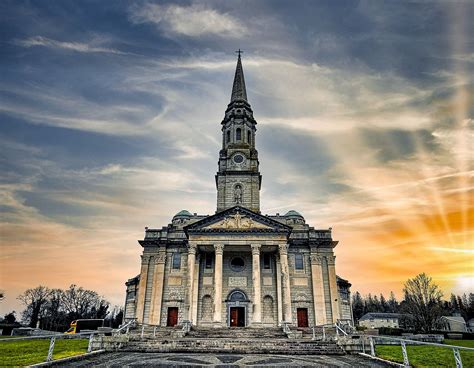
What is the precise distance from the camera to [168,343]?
1894 cm

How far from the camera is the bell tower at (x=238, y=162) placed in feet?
132

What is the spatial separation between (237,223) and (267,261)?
19.7 feet

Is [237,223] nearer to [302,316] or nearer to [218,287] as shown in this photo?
[218,287]

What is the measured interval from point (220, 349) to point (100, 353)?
6.22m

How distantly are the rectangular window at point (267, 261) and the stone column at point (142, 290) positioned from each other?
12.9 meters

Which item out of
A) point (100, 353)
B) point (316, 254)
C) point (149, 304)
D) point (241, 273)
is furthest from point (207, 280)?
point (100, 353)

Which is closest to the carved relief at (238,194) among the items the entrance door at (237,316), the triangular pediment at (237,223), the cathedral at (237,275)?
the cathedral at (237,275)

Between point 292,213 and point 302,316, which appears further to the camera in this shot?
point 292,213

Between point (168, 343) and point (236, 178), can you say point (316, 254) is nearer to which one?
point (236, 178)

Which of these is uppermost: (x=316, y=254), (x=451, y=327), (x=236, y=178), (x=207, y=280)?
(x=236, y=178)

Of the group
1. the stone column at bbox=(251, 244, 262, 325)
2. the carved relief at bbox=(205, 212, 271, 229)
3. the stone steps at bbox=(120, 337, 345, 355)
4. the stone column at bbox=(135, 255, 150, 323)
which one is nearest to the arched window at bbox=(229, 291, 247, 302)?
the stone column at bbox=(251, 244, 262, 325)

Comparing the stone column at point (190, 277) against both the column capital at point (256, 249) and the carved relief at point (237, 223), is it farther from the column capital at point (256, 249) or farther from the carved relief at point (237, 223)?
the column capital at point (256, 249)

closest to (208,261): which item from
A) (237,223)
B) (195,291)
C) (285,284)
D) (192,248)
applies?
(192,248)

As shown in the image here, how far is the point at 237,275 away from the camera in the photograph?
3416 centimetres
